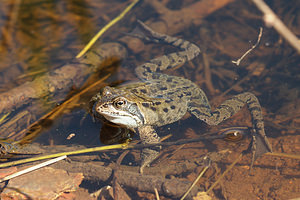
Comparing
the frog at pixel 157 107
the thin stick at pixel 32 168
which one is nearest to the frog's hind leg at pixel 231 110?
the frog at pixel 157 107

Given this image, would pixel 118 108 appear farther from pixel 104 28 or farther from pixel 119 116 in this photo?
Result: pixel 104 28

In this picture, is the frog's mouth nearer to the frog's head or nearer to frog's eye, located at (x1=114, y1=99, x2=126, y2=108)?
the frog's head

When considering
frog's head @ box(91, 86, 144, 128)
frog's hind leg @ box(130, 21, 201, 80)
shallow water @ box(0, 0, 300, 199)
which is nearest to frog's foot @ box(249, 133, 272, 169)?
shallow water @ box(0, 0, 300, 199)

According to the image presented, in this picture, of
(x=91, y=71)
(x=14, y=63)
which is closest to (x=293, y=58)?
(x=91, y=71)

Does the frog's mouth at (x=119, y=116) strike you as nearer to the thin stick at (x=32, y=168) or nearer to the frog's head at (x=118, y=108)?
the frog's head at (x=118, y=108)

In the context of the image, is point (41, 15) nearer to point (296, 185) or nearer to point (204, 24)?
point (204, 24)

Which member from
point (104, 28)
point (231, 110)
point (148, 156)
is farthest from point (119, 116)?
point (104, 28)

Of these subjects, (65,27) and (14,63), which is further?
(65,27)
